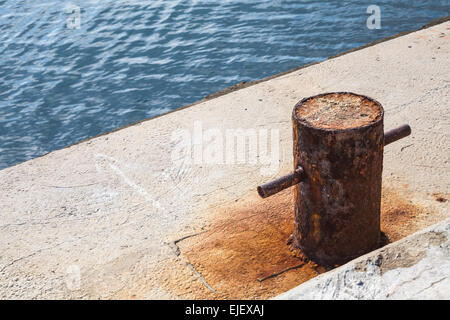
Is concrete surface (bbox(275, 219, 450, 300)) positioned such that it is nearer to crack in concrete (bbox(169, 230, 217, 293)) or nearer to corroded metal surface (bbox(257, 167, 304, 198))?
corroded metal surface (bbox(257, 167, 304, 198))

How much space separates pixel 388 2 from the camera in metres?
9.91

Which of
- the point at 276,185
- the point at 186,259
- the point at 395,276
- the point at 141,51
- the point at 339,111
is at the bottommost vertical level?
the point at 141,51

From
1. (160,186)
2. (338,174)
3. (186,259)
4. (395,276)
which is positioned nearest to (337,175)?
(338,174)

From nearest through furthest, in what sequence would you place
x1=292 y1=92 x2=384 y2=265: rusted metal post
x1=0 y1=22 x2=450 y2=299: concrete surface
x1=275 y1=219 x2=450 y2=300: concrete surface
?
1. x1=275 y1=219 x2=450 y2=300: concrete surface
2. x1=292 y1=92 x2=384 y2=265: rusted metal post
3. x1=0 y1=22 x2=450 y2=299: concrete surface

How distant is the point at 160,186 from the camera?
12.0 ft

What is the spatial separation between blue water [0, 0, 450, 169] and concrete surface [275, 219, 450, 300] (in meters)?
5.36

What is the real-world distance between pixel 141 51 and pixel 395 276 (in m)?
7.63

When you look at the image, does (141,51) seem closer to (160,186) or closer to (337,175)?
(160,186)

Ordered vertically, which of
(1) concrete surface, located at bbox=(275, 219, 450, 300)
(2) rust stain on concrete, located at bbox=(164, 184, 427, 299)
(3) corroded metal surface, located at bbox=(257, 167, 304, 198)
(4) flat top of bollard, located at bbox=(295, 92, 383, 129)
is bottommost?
(2) rust stain on concrete, located at bbox=(164, 184, 427, 299)

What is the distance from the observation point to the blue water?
7312mm

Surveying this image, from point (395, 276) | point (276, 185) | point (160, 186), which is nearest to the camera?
point (395, 276)

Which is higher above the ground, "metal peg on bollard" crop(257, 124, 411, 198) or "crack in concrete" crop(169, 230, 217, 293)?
"metal peg on bollard" crop(257, 124, 411, 198)

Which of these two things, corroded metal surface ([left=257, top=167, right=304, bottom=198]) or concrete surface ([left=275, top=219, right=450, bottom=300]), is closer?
concrete surface ([left=275, top=219, right=450, bottom=300])

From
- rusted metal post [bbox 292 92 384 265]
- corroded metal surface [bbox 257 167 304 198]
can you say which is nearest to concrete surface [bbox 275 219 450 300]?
rusted metal post [bbox 292 92 384 265]
